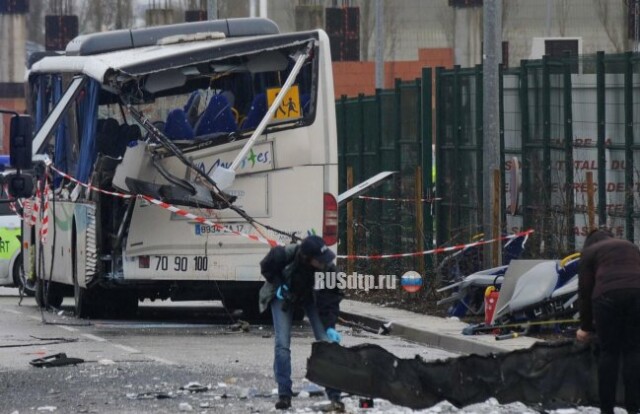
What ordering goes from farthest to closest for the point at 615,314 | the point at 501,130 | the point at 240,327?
1. the point at 501,130
2. the point at 240,327
3. the point at 615,314

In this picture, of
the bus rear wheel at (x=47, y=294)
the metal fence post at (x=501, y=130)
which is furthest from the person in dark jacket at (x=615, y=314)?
the bus rear wheel at (x=47, y=294)

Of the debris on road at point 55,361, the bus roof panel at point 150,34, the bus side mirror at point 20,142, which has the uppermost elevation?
the bus roof panel at point 150,34

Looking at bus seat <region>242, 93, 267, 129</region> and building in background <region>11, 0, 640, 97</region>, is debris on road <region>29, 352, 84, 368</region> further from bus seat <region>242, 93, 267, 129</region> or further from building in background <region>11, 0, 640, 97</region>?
building in background <region>11, 0, 640, 97</region>

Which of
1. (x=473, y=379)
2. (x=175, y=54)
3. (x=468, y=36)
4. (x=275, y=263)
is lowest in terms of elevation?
(x=473, y=379)

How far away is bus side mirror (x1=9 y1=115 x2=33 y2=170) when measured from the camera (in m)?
15.1

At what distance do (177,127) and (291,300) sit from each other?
7.02 metres

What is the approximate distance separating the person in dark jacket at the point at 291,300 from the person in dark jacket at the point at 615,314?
1948 mm

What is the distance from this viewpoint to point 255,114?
19.2m

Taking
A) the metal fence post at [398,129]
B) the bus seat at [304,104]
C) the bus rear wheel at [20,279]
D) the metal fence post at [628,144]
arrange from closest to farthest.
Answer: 1. the metal fence post at [628,144]
2. the bus seat at [304,104]
3. the metal fence post at [398,129]
4. the bus rear wheel at [20,279]

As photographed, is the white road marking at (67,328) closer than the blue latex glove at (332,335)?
No

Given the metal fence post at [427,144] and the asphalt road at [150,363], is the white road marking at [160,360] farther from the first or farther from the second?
the metal fence post at [427,144]

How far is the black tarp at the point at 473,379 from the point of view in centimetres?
1220

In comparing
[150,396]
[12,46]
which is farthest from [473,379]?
[12,46]

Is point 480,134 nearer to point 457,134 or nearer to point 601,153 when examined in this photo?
point 457,134
